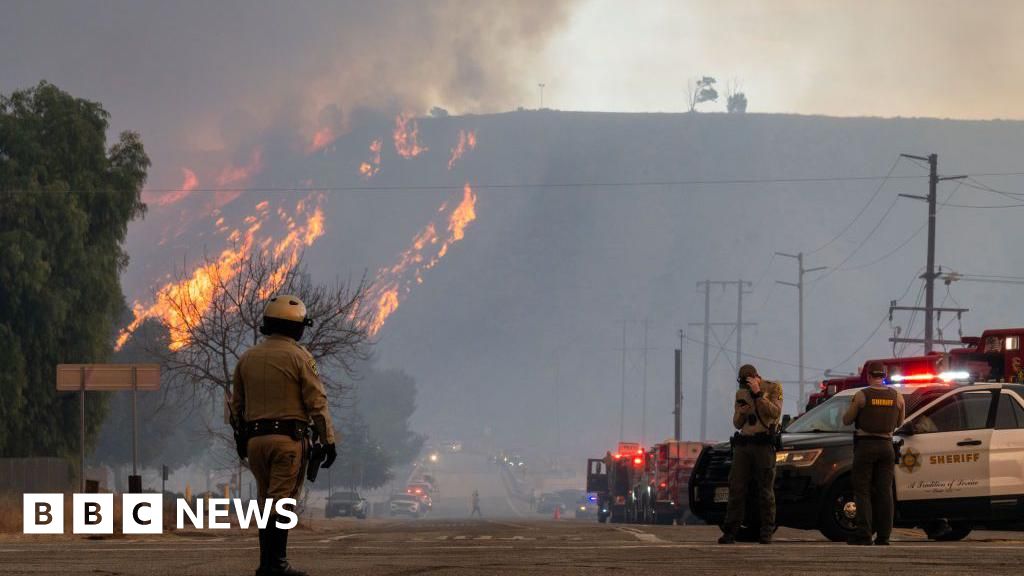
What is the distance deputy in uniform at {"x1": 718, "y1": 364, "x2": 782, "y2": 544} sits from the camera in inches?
778

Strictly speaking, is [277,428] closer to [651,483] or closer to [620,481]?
[651,483]

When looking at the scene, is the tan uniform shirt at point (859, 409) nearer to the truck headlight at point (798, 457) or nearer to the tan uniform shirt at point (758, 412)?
the tan uniform shirt at point (758, 412)

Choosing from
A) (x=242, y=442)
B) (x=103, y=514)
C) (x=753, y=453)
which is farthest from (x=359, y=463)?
(x=242, y=442)

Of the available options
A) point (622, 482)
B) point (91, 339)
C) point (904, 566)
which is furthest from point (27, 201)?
point (904, 566)

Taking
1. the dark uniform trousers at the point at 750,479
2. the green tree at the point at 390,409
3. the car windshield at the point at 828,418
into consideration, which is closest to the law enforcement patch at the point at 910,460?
the car windshield at the point at 828,418

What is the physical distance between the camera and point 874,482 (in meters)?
19.6

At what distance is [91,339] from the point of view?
5275 cm

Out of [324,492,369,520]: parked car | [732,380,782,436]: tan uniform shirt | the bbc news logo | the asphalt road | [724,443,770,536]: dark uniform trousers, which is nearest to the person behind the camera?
the asphalt road

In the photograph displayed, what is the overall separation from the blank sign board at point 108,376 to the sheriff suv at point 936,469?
12748 mm

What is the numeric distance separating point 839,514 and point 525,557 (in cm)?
558

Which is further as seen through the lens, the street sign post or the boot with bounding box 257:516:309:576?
the street sign post

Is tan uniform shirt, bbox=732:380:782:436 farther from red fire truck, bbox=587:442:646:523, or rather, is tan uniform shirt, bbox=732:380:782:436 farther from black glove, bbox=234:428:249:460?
red fire truck, bbox=587:442:646:523

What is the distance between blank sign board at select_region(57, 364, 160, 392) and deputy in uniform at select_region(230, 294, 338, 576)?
59.1 feet

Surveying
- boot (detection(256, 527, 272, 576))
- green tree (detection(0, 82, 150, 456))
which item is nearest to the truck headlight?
boot (detection(256, 527, 272, 576))
